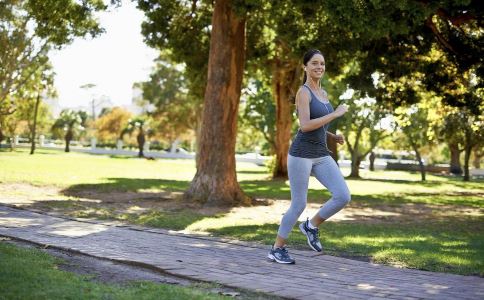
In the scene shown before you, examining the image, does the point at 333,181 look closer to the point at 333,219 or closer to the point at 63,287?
the point at 63,287

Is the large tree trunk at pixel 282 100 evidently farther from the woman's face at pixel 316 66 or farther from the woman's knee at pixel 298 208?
the woman's knee at pixel 298 208

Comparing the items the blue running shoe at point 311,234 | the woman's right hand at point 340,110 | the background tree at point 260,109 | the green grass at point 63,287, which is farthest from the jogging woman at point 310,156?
the background tree at point 260,109

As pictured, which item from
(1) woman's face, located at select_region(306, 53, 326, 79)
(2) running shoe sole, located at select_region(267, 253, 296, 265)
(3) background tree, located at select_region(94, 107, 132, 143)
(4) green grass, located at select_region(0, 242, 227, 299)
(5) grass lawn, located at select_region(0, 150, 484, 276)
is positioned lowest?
(5) grass lawn, located at select_region(0, 150, 484, 276)

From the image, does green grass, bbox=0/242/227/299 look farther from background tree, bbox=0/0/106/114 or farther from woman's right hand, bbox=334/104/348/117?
background tree, bbox=0/0/106/114

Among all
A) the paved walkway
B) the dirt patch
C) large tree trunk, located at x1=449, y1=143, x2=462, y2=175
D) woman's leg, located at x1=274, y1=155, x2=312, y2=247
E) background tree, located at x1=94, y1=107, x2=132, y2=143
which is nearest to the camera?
the dirt patch

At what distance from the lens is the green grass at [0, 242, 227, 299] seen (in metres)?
4.23

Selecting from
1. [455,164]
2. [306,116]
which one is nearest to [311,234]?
[306,116]

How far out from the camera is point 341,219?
1218cm

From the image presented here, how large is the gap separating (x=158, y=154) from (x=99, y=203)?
1863 inches

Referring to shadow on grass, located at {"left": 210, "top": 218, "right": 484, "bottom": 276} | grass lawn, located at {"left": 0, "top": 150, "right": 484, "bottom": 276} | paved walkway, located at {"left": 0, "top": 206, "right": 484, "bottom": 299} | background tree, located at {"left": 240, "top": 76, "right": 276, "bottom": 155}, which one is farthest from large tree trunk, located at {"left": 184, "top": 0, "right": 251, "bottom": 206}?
background tree, located at {"left": 240, "top": 76, "right": 276, "bottom": 155}

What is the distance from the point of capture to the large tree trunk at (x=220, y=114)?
14.3 metres

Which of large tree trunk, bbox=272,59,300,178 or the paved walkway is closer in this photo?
the paved walkway

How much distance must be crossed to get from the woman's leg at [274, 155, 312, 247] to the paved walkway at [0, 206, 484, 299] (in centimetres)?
40

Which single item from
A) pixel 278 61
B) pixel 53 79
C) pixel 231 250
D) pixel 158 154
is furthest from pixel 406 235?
pixel 158 154
